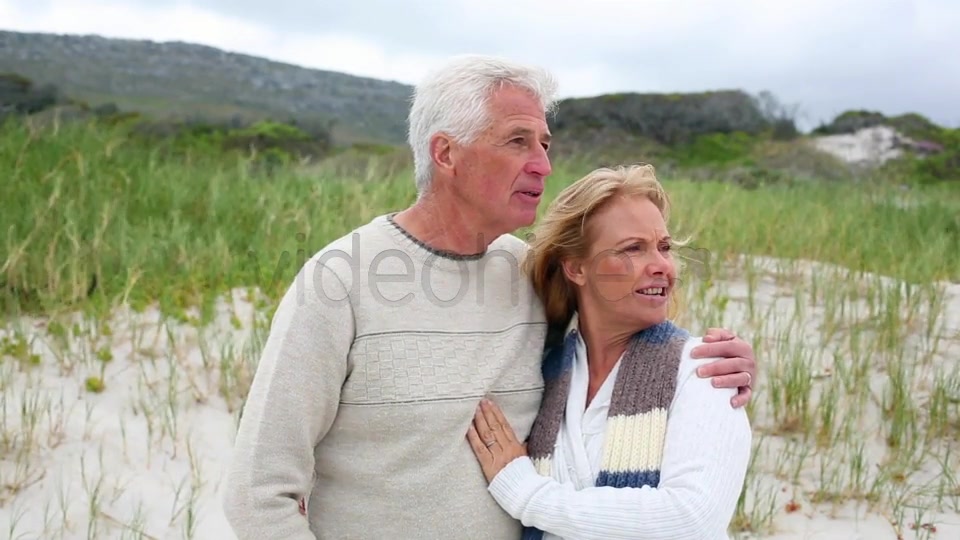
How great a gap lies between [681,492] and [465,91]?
110 cm

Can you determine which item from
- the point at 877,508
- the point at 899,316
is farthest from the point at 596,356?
the point at 899,316

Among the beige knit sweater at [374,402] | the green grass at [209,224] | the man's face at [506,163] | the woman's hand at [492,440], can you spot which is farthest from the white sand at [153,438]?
the man's face at [506,163]

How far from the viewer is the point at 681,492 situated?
2.05 m

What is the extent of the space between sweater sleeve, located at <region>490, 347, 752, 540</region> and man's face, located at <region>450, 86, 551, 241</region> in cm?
62

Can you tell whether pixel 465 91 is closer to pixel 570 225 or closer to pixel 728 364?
pixel 570 225

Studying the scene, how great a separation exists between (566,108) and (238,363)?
55.1 feet

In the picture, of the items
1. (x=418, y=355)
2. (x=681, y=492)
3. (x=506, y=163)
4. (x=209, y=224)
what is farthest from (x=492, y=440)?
(x=209, y=224)

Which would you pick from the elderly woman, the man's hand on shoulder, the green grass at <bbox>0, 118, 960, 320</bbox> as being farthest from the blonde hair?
the green grass at <bbox>0, 118, 960, 320</bbox>

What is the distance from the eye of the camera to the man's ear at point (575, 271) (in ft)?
8.23

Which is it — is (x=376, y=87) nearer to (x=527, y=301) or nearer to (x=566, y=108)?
(x=566, y=108)

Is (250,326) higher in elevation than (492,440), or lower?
lower

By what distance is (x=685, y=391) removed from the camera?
2195 mm

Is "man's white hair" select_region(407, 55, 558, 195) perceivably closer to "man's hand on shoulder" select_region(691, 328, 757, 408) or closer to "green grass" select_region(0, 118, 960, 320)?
"man's hand on shoulder" select_region(691, 328, 757, 408)

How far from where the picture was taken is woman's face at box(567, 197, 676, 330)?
237 centimetres
